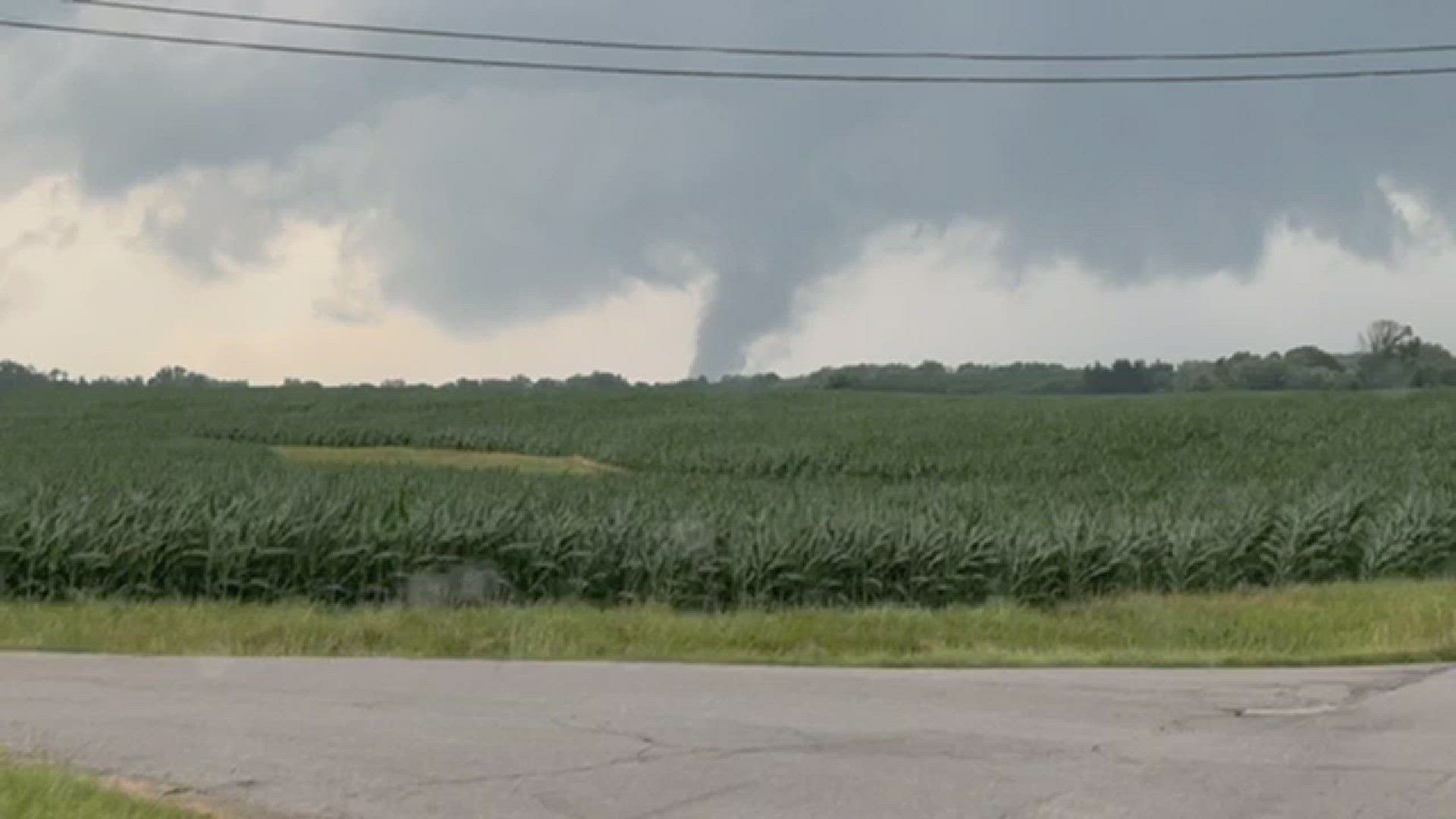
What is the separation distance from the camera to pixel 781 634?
17.9m

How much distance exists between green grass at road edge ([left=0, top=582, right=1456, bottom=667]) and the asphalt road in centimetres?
166

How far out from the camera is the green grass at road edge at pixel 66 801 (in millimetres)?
8109

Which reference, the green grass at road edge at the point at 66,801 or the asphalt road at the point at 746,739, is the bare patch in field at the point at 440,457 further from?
the green grass at road edge at the point at 66,801

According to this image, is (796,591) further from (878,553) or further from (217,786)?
(217,786)

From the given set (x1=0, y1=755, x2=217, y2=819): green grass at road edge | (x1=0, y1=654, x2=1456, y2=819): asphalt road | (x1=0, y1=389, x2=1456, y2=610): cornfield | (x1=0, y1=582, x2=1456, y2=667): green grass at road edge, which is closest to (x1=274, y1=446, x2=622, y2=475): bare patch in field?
(x1=0, y1=389, x2=1456, y2=610): cornfield

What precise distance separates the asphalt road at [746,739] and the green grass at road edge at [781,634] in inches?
65.5

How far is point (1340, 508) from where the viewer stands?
2562 cm

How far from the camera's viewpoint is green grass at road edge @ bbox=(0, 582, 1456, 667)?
1666 centimetres

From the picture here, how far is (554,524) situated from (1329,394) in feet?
129

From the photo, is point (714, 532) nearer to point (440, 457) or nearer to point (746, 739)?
point (746, 739)

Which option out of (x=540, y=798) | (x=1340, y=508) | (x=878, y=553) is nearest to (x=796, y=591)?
(x=878, y=553)

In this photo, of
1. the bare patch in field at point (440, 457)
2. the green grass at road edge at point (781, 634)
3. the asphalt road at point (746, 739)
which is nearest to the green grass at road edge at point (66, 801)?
the asphalt road at point (746, 739)

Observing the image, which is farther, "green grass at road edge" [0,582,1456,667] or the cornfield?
the cornfield

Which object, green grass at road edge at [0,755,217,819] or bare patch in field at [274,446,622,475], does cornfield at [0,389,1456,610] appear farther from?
green grass at road edge at [0,755,217,819]
